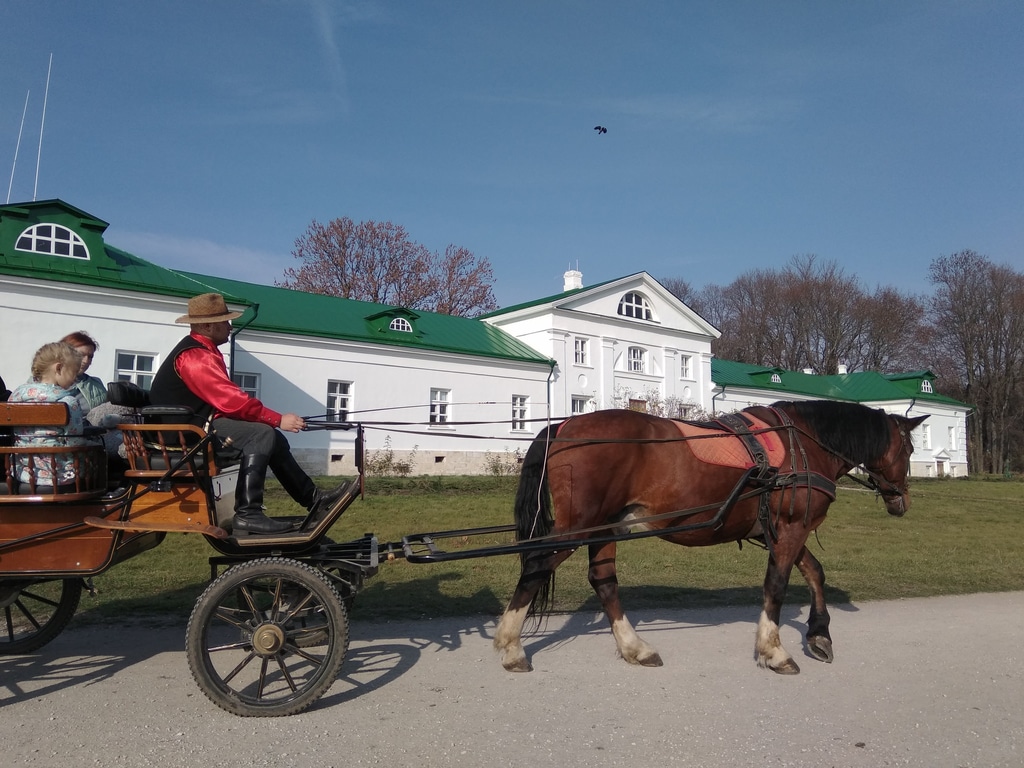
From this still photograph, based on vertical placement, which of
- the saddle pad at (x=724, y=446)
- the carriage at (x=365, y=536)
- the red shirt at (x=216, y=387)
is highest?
the red shirt at (x=216, y=387)

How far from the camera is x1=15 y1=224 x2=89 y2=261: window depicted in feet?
63.6

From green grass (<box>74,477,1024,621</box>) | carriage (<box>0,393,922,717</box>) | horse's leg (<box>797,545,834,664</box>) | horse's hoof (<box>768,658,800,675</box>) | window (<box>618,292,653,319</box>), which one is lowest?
green grass (<box>74,477,1024,621</box>)

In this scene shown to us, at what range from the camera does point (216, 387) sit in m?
4.51

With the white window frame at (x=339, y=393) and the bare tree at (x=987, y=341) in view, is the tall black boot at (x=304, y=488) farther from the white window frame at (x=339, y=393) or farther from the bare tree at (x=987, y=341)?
the bare tree at (x=987, y=341)

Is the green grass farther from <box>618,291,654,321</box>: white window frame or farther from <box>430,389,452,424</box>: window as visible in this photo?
<box>618,291,654,321</box>: white window frame

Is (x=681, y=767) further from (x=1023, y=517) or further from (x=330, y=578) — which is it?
(x=1023, y=517)

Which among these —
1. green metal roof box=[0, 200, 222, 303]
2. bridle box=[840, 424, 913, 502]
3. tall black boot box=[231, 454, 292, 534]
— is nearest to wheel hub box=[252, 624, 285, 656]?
tall black boot box=[231, 454, 292, 534]

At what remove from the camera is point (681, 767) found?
3562 mm

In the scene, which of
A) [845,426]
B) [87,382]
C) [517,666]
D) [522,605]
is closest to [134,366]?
[87,382]

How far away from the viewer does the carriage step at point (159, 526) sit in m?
4.30

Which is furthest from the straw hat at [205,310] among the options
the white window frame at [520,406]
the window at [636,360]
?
the window at [636,360]

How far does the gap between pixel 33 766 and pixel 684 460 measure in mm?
4052

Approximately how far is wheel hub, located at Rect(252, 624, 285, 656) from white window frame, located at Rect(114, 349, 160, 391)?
17639mm

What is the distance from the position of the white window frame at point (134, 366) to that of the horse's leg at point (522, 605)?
1751 cm
